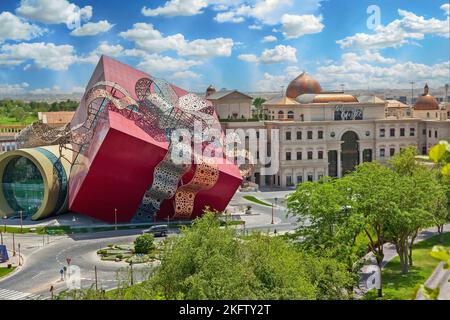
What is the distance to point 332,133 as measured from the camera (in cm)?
8550

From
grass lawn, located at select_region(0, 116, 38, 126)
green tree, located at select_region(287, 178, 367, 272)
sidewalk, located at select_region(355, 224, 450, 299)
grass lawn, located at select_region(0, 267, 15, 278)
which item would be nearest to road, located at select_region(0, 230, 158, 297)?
grass lawn, located at select_region(0, 267, 15, 278)

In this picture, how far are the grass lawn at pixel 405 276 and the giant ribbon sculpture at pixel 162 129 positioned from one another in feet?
63.1

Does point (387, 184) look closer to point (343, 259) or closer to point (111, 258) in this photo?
point (343, 259)

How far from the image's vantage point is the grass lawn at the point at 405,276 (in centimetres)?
3578

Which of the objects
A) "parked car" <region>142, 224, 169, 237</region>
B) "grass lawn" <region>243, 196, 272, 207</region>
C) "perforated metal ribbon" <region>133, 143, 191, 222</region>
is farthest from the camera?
"grass lawn" <region>243, 196, 272, 207</region>

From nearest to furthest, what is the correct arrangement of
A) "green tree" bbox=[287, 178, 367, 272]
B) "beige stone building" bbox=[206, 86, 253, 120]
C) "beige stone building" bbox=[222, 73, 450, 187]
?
"green tree" bbox=[287, 178, 367, 272]
"beige stone building" bbox=[222, 73, 450, 187]
"beige stone building" bbox=[206, 86, 253, 120]

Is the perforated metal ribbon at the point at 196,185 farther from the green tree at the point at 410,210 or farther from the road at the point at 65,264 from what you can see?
the green tree at the point at 410,210

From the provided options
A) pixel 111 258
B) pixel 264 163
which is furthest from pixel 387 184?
pixel 264 163

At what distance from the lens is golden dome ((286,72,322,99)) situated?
93.4m

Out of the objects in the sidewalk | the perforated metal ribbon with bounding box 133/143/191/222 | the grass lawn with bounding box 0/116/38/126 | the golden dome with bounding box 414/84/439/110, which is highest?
the grass lawn with bounding box 0/116/38/126

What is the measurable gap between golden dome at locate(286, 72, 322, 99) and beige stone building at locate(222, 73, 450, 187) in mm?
2591

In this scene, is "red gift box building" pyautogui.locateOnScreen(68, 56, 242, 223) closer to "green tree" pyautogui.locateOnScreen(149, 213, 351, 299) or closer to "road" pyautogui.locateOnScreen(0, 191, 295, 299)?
"road" pyautogui.locateOnScreen(0, 191, 295, 299)

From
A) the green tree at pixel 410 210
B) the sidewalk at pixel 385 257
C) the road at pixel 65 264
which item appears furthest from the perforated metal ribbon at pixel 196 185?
the green tree at pixel 410 210

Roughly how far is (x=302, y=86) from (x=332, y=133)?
1158cm
